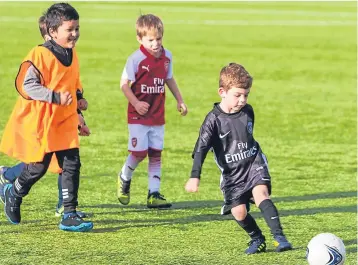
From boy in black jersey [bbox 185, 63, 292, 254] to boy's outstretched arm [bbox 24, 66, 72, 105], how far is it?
1.04 metres

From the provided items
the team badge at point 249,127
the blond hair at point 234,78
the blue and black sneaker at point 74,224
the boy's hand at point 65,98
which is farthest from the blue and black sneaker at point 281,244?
the boy's hand at point 65,98

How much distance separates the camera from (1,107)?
1429 centimetres

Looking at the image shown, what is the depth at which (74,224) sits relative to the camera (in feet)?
24.3

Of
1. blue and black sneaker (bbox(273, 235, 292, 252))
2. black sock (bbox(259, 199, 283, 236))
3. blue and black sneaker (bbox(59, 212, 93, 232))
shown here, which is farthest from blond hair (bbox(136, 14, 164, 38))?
blue and black sneaker (bbox(273, 235, 292, 252))

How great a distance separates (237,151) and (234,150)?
0.07 feet

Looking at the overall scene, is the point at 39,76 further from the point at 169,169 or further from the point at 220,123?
the point at 169,169

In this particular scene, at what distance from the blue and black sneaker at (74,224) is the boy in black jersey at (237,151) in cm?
110

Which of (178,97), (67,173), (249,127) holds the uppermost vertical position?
(178,97)

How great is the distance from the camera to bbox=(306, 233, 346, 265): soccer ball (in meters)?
6.38

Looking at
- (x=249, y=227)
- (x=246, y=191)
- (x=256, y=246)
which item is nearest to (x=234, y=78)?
(x=246, y=191)

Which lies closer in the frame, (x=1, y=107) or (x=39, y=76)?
(x=39, y=76)

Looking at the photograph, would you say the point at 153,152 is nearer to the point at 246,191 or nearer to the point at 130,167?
the point at 130,167

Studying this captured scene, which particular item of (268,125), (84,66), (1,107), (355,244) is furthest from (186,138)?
(84,66)

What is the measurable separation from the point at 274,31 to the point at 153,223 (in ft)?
65.1
